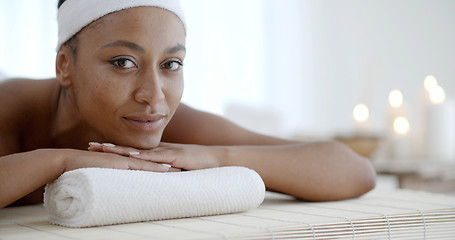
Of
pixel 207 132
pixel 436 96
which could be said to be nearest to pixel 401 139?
pixel 436 96

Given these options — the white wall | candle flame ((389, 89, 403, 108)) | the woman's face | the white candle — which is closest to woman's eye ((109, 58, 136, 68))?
the woman's face

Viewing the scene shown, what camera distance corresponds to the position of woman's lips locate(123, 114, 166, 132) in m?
1.06

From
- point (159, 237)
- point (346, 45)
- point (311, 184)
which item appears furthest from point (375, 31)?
point (159, 237)

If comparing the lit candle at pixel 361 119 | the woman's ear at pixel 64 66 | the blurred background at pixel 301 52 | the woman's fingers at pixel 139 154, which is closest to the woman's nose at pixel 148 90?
the woman's fingers at pixel 139 154

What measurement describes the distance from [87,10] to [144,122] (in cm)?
26

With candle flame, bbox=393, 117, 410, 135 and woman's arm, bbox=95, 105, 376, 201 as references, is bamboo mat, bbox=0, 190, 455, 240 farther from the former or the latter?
candle flame, bbox=393, 117, 410, 135

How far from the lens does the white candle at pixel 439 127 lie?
253 centimetres

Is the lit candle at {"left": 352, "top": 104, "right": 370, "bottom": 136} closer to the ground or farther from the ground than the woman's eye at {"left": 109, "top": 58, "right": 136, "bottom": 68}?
closer to the ground

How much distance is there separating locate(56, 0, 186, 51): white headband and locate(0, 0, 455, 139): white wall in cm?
292

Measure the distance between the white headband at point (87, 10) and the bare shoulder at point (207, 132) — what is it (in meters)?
0.33

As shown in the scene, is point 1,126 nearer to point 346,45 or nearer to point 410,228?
point 410,228

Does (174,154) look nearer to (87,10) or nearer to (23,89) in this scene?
(87,10)

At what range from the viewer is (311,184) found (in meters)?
1.15

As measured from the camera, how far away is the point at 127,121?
1.06 meters
